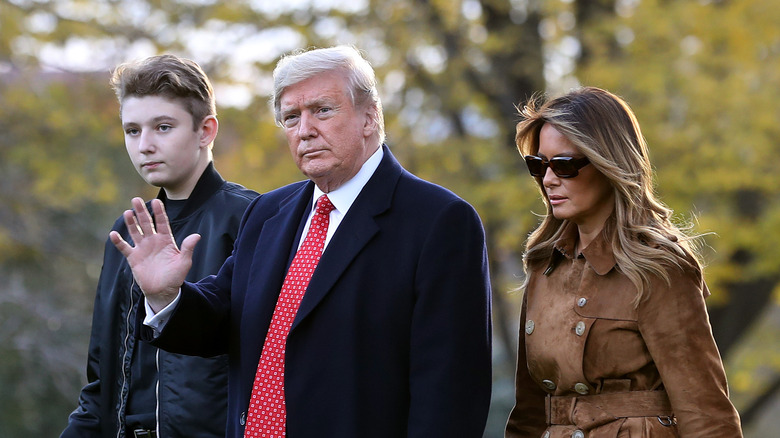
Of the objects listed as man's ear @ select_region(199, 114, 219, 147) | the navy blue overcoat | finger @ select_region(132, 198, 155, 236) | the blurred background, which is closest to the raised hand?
finger @ select_region(132, 198, 155, 236)

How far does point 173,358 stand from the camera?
11.9 ft

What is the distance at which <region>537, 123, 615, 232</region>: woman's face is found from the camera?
10.9 feet

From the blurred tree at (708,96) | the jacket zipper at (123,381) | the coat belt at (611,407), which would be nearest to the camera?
the coat belt at (611,407)

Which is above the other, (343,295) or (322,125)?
(322,125)

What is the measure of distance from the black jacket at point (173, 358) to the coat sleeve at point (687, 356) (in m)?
1.47

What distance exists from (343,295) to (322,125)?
20.4 inches

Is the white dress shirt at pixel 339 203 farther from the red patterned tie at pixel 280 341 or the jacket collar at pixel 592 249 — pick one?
the jacket collar at pixel 592 249

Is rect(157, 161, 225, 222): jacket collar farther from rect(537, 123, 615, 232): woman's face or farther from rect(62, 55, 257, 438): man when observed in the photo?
rect(537, 123, 615, 232): woman's face

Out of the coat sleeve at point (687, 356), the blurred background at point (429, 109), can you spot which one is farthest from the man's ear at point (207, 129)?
the blurred background at point (429, 109)

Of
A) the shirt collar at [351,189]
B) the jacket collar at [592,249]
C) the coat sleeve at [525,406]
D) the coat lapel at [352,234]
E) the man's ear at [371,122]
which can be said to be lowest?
the coat sleeve at [525,406]

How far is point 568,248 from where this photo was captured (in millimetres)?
3473

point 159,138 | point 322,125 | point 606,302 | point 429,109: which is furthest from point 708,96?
point 322,125

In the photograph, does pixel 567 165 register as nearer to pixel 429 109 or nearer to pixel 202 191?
pixel 202 191

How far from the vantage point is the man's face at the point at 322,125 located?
10.3ft
